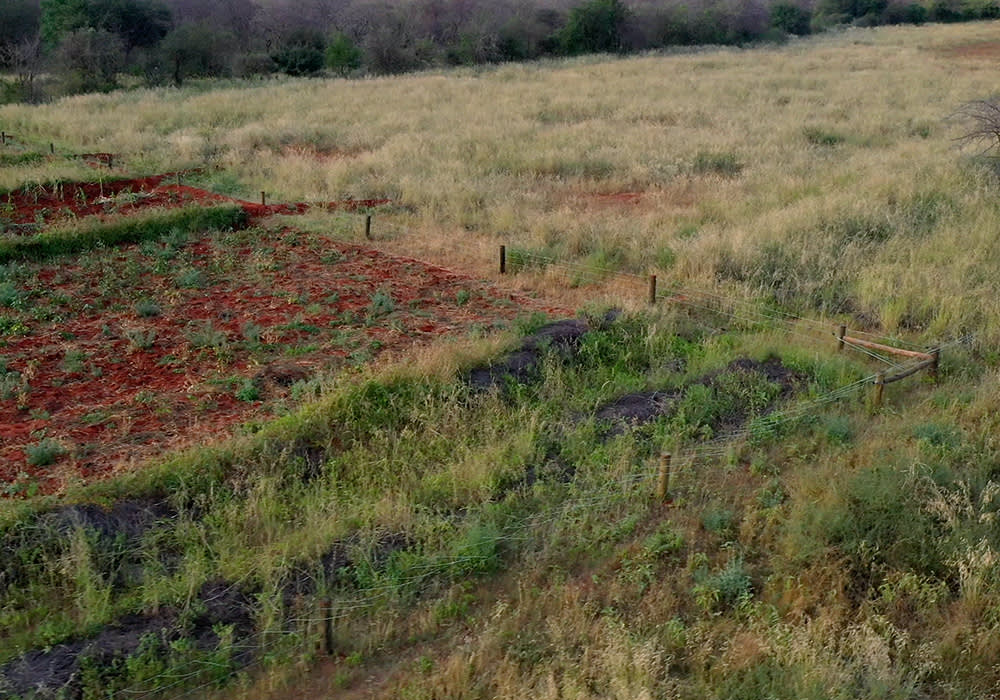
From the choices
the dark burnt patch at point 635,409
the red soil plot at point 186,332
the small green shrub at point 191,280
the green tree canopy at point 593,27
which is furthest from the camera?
the green tree canopy at point 593,27

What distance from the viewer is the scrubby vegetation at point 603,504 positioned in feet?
15.4

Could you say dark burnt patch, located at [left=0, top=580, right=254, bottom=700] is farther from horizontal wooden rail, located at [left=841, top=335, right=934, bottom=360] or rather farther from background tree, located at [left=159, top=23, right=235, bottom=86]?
background tree, located at [left=159, top=23, right=235, bottom=86]

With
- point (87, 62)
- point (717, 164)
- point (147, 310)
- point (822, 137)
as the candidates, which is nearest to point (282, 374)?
point (147, 310)

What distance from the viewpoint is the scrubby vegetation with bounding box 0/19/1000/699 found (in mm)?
4691

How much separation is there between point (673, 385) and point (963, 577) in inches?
132

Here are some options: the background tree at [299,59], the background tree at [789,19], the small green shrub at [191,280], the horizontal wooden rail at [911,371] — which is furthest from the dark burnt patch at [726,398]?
the background tree at [789,19]

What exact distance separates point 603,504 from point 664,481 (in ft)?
1.63

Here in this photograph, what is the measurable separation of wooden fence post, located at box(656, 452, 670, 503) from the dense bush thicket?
1279 inches

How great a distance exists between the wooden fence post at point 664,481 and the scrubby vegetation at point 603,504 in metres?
0.08

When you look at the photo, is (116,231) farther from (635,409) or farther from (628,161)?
(628,161)

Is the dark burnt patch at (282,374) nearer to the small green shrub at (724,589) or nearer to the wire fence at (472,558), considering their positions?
the wire fence at (472,558)

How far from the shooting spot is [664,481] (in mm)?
6184

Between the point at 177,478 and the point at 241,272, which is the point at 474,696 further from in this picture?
the point at 241,272

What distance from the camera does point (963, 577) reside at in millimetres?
5148
